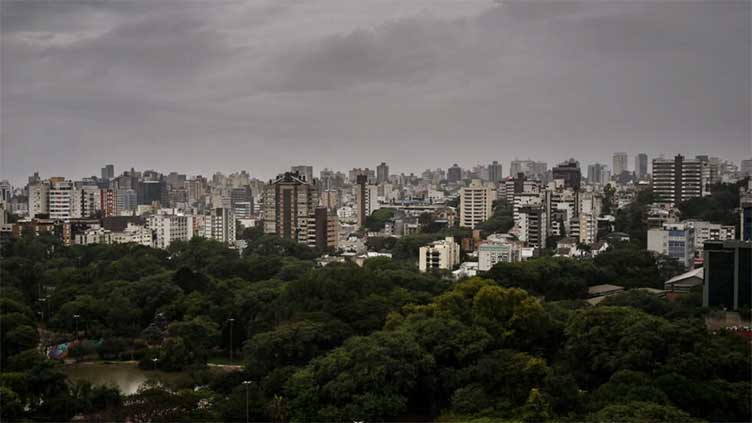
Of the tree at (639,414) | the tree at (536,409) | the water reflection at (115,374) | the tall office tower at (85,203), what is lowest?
the water reflection at (115,374)

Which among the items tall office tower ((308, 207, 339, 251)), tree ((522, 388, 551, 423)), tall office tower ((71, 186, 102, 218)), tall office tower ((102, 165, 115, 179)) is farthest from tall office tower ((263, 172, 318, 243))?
tall office tower ((102, 165, 115, 179))

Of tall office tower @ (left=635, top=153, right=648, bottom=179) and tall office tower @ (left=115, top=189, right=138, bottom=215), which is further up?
tall office tower @ (left=635, top=153, right=648, bottom=179)

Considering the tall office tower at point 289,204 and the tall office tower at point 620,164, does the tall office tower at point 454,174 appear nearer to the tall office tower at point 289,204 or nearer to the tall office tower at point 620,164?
the tall office tower at point 620,164

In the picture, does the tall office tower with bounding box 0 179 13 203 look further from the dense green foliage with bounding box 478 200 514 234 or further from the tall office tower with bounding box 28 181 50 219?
the dense green foliage with bounding box 478 200 514 234

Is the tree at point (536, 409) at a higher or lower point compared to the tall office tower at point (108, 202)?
lower

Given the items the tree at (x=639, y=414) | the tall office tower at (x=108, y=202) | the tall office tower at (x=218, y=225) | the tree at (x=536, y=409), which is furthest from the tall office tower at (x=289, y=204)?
the tree at (x=639, y=414)

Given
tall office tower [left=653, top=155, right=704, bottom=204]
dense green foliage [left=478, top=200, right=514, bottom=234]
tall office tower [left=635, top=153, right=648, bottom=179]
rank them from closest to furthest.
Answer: dense green foliage [left=478, top=200, right=514, bottom=234], tall office tower [left=653, top=155, right=704, bottom=204], tall office tower [left=635, top=153, right=648, bottom=179]
